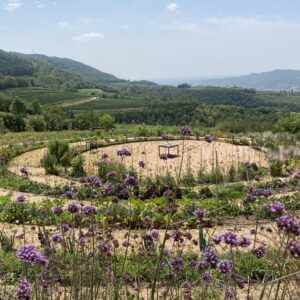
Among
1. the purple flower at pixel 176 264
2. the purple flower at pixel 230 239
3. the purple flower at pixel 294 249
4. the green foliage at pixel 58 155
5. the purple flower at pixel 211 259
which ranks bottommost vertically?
the green foliage at pixel 58 155

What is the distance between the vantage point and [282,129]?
3095 centimetres

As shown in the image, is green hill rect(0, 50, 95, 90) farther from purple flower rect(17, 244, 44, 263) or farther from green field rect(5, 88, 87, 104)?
purple flower rect(17, 244, 44, 263)

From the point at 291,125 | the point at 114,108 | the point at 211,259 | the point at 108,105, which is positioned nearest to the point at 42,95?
the point at 108,105

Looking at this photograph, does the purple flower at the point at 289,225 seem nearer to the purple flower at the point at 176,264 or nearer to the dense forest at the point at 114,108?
the purple flower at the point at 176,264

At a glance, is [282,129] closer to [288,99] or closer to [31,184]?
[31,184]

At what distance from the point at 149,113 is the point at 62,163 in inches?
2682

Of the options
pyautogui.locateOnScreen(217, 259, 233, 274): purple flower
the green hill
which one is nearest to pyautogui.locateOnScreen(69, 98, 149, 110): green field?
the green hill

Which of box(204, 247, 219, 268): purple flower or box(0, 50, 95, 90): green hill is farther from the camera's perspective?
box(0, 50, 95, 90): green hill

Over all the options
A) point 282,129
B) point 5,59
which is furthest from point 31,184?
point 5,59

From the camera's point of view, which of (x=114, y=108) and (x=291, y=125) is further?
(x=114, y=108)

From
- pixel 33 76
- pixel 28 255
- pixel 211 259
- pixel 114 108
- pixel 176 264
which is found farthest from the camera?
pixel 33 76

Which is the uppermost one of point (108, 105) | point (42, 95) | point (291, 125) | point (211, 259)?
point (211, 259)

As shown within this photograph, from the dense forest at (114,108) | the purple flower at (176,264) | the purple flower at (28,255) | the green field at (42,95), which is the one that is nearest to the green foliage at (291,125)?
the dense forest at (114,108)

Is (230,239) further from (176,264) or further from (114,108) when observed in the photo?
(114,108)
